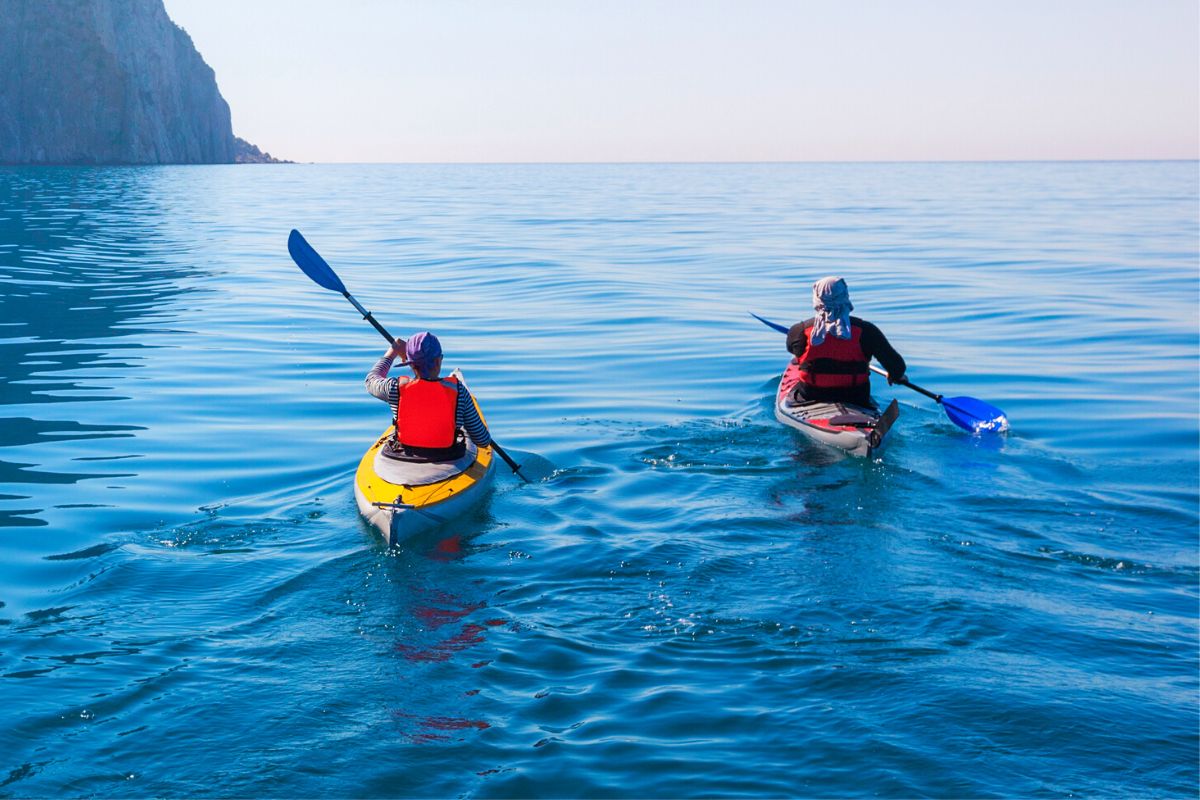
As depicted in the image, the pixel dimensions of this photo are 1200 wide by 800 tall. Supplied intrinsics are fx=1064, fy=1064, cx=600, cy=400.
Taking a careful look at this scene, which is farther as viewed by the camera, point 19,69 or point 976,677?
point 19,69

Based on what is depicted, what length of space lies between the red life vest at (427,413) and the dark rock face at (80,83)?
366 feet

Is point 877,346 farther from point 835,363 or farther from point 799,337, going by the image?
point 799,337

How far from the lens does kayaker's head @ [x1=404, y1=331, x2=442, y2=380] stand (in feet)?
27.5

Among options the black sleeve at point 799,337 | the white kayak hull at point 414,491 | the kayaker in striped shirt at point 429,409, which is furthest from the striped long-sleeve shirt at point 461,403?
the black sleeve at point 799,337

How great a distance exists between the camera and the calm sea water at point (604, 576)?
500 cm

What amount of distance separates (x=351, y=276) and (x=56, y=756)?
21.7m

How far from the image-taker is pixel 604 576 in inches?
284

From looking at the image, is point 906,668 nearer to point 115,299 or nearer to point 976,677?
point 976,677

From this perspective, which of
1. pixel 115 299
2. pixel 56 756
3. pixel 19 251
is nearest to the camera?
pixel 56 756

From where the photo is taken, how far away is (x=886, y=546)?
303 inches

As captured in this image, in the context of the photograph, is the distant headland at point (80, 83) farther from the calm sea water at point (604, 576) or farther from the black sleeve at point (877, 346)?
the black sleeve at point (877, 346)

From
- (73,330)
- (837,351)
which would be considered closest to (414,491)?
(837,351)

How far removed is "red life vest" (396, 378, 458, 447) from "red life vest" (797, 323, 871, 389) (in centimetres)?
372

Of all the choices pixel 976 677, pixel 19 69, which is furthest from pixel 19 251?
pixel 19 69
